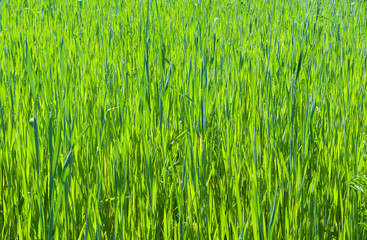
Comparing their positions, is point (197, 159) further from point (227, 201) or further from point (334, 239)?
point (334, 239)

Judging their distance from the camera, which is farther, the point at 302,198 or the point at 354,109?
the point at 354,109

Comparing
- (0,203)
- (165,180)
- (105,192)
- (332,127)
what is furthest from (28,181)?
(332,127)

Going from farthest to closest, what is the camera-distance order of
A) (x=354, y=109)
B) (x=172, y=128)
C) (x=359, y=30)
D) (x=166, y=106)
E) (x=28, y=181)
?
(x=359, y=30)
(x=354, y=109)
(x=172, y=128)
(x=166, y=106)
(x=28, y=181)

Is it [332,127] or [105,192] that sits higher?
[332,127]

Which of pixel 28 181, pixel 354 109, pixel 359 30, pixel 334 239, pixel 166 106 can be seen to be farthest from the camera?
pixel 359 30

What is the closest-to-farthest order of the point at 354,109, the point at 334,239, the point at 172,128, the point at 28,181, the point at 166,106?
1. the point at 334,239
2. the point at 28,181
3. the point at 166,106
4. the point at 172,128
5. the point at 354,109

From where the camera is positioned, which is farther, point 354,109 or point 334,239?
point 354,109

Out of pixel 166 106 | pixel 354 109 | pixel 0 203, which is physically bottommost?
pixel 0 203

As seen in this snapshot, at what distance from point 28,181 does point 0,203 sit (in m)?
0.09

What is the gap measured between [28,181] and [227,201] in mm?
501

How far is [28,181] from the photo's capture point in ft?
3.63

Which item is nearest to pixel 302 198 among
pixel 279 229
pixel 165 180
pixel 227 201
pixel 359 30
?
pixel 279 229

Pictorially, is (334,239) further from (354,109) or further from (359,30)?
(359,30)

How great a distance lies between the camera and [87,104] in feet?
4.98
